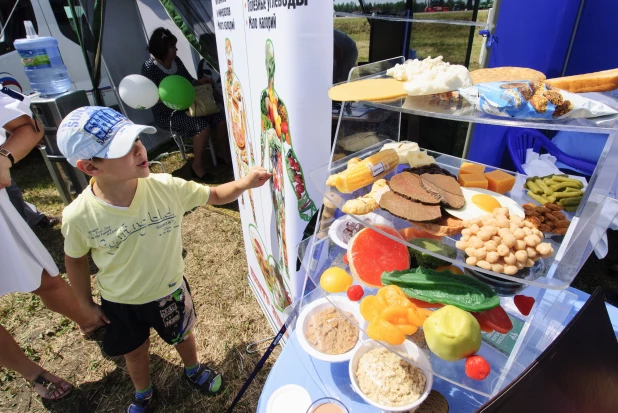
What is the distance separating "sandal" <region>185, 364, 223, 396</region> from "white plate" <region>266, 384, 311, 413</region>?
122 centimetres

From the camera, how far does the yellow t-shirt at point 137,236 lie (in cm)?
153

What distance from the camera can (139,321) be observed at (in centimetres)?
183

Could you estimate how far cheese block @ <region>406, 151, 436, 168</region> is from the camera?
4.14 ft

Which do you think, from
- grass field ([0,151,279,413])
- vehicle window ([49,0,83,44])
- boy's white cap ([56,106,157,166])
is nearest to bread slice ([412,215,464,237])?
boy's white cap ([56,106,157,166])

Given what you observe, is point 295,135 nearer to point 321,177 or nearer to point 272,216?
point 321,177

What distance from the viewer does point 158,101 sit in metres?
4.75

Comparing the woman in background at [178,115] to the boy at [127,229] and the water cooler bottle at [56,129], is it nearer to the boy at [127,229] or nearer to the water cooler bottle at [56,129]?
the water cooler bottle at [56,129]

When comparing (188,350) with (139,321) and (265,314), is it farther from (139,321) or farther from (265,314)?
(265,314)

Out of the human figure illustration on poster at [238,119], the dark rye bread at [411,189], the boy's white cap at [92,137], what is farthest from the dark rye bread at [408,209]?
the human figure illustration on poster at [238,119]

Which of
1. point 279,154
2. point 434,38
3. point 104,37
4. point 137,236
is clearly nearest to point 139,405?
point 137,236

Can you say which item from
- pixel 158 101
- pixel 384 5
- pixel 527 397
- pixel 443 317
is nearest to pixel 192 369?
pixel 443 317

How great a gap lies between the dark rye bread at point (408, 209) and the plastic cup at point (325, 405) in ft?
2.50

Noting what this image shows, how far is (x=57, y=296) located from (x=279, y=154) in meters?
1.97

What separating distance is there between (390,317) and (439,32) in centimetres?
550
